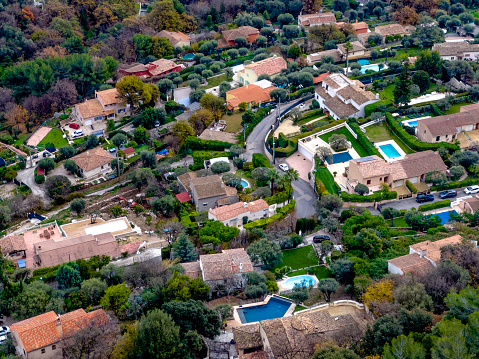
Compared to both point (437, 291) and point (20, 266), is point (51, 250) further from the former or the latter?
point (437, 291)

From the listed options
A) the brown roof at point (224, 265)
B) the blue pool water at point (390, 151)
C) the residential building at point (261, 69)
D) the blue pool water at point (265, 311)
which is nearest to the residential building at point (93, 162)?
the residential building at point (261, 69)

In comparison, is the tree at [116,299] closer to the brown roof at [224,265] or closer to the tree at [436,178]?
the brown roof at [224,265]

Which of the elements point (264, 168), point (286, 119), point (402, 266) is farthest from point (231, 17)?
point (402, 266)

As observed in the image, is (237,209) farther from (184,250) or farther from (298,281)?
(298,281)

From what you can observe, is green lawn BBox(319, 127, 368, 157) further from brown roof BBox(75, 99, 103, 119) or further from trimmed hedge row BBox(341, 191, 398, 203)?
brown roof BBox(75, 99, 103, 119)

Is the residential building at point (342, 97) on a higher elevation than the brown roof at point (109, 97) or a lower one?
higher

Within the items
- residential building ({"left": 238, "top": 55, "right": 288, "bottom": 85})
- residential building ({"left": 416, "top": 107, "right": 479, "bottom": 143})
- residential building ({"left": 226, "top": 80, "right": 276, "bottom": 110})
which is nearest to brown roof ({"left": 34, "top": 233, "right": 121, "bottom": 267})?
residential building ({"left": 226, "top": 80, "right": 276, "bottom": 110})
